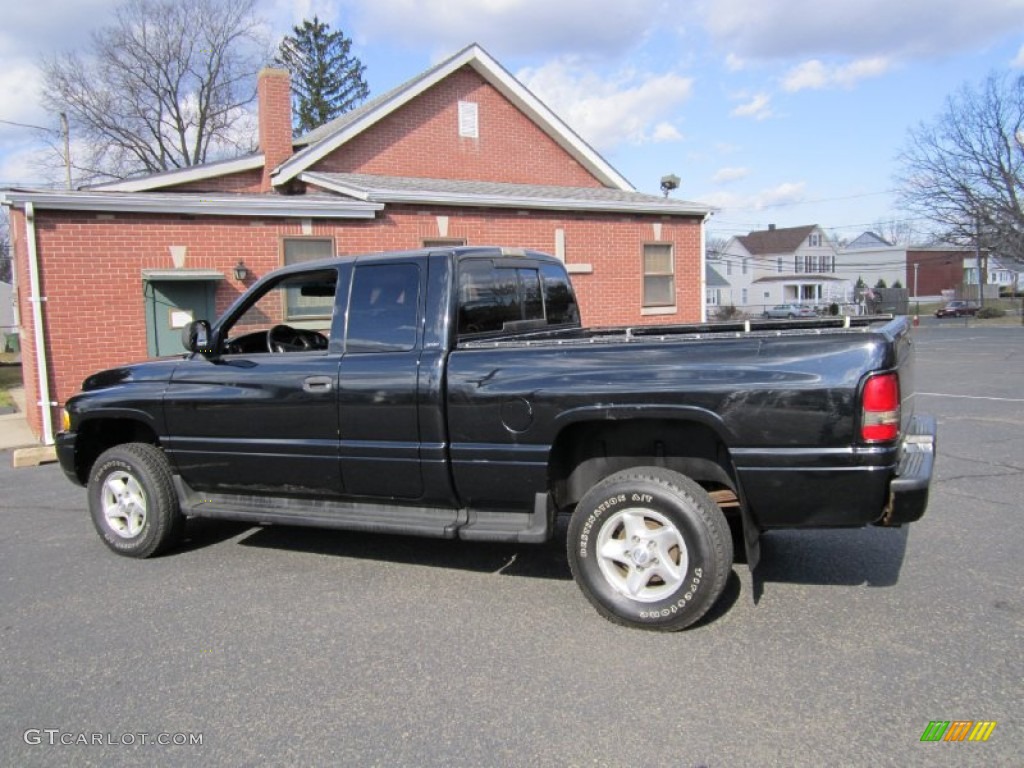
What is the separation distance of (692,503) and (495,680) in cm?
119

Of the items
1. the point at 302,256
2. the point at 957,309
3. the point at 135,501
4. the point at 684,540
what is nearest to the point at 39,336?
the point at 302,256

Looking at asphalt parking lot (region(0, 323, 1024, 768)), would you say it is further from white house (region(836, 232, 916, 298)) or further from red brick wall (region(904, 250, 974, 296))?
red brick wall (region(904, 250, 974, 296))

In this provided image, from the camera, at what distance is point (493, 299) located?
15.8 feet

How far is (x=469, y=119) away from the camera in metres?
17.2

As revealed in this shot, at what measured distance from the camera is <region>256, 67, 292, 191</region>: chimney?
15.5 m

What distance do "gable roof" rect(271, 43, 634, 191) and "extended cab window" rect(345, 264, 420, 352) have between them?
35.0ft

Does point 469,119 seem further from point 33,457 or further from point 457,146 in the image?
point 33,457

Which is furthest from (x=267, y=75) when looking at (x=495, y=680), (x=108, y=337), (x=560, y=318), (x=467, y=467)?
(x=495, y=680)

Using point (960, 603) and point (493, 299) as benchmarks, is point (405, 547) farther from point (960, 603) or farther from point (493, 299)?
point (960, 603)

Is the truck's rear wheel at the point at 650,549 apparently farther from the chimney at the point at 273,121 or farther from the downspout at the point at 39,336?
the chimney at the point at 273,121

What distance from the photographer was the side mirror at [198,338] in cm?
494
